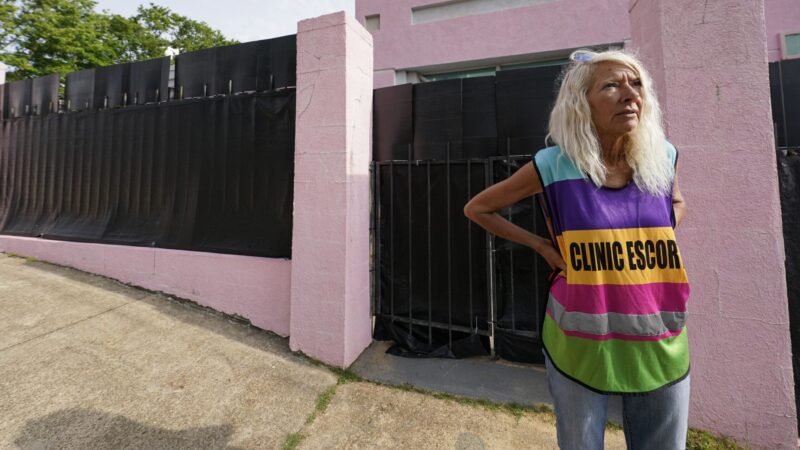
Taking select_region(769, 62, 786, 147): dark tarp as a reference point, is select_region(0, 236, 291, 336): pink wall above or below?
below

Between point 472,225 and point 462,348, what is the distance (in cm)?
117

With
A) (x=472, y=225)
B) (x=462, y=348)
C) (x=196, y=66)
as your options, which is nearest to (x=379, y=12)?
(x=196, y=66)

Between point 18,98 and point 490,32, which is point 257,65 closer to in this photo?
point 18,98

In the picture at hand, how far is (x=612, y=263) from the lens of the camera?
4.15ft

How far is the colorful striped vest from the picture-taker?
1.26 meters

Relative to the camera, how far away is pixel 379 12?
1056 cm

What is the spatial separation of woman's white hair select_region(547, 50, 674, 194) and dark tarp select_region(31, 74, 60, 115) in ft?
24.1

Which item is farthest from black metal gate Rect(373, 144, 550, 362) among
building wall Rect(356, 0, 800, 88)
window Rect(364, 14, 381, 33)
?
window Rect(364, 14, 381, 33)

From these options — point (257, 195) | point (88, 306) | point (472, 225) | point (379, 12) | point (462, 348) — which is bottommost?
point (462, 348)

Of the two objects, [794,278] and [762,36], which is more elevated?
[762,36]

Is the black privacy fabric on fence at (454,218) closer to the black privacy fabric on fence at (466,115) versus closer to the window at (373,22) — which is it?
the black privacy fabric on fence at (466,115)

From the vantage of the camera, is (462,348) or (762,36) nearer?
(762,36)

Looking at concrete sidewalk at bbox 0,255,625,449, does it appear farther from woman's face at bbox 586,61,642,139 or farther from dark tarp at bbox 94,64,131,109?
dark tarp at bbox 94,64,131,109

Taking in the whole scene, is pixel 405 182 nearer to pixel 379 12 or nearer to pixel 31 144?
pixel 31 144
